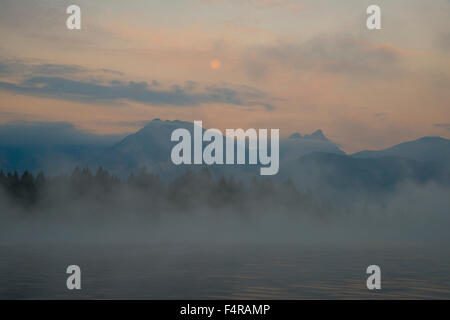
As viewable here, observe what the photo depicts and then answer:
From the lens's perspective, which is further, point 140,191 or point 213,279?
point 140,191

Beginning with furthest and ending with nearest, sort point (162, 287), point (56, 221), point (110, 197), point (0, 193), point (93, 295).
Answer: point (110, 197), point (56, 221), point (0, 193), point (162, 287), point (93, 295)

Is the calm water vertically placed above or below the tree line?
below

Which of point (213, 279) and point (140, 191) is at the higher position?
point (140, 191)

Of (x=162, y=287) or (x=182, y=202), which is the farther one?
(x=182, y=202)

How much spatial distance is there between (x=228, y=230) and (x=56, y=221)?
47.3 metres

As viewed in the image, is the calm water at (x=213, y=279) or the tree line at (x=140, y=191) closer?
the calm water at (x=213, y=279)

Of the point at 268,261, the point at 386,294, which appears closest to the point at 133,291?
the point at 386,294

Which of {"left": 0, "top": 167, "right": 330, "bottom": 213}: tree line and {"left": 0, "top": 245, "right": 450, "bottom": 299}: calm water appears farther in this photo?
{"left": 0, "top": 167, "right": 330, "bottom": 213}: tree line

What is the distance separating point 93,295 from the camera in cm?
3347

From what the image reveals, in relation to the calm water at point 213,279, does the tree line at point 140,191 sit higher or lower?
higher
